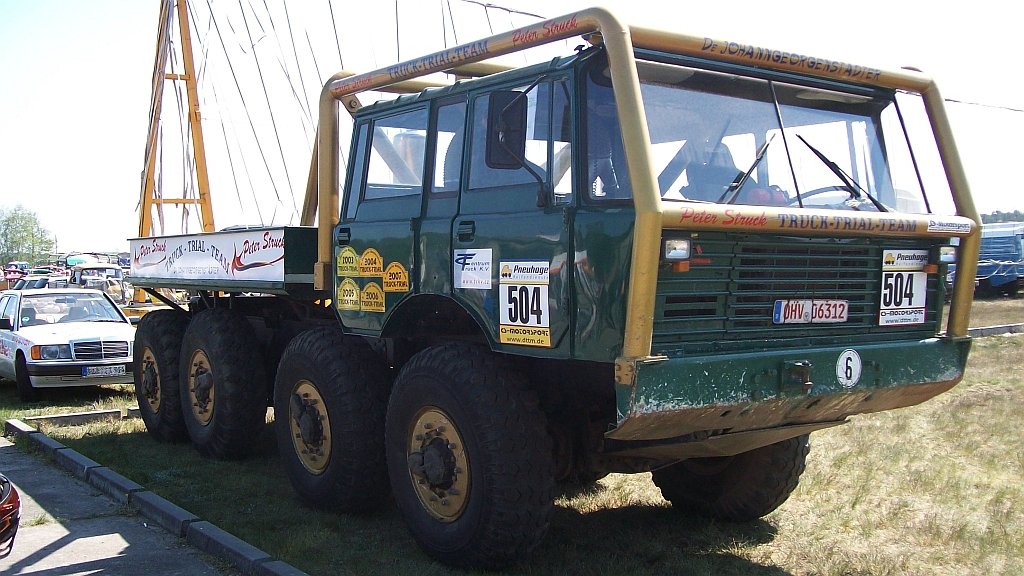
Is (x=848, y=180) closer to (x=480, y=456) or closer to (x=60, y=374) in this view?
(x=480, y=456)

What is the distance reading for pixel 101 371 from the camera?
496 inches

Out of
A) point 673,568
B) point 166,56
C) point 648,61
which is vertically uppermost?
point 166,56

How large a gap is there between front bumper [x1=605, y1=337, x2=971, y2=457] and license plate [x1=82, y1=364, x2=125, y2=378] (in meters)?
9.25

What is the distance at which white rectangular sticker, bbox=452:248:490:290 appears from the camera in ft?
18.0

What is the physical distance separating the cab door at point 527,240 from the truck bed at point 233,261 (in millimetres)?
2055

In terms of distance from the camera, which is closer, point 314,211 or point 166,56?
point 314,211

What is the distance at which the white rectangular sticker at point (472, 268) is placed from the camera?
5477 millimetres

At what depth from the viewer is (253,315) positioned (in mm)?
8922

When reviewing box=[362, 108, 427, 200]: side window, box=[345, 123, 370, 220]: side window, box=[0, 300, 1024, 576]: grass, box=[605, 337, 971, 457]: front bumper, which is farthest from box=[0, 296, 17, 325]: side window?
box=[605, 337, 971, 457]: front bumper

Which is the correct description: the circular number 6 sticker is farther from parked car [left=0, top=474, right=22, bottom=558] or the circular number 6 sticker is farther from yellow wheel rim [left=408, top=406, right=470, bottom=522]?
parked car [left=0, top=474, right=22, bottom=558]

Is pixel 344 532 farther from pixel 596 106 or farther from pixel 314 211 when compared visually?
pixel 596 106

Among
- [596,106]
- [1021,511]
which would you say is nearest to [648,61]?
[596,106]

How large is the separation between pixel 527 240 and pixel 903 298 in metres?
2.21

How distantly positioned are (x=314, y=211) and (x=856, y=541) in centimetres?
459
